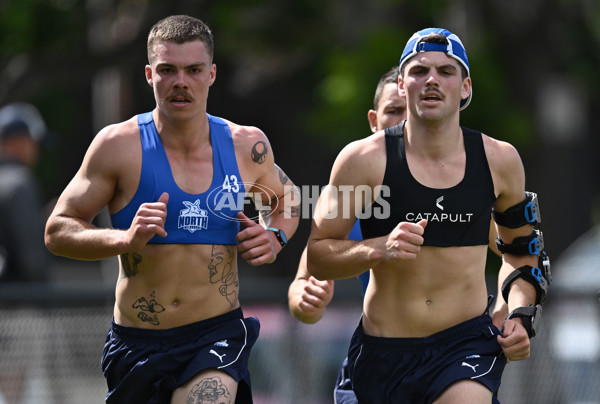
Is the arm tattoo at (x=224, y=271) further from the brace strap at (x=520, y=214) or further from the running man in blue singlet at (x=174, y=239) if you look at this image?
the brace strap at (x=520, y=214)

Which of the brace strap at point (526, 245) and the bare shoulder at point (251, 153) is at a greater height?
the bare shoulder at point (251, 153)

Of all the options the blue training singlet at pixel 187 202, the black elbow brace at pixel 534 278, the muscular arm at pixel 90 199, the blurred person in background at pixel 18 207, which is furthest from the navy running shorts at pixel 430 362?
the blurred person in background at pixel 18 207

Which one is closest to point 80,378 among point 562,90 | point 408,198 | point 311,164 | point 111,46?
point 408,198

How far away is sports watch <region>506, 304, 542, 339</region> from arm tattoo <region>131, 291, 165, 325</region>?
1887mm

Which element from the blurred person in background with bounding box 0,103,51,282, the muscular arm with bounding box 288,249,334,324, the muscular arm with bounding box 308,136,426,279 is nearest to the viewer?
the muscular arm with bounding box 308,136,426,279

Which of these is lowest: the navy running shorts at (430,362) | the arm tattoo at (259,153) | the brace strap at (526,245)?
the navy running shorts at (430,362)

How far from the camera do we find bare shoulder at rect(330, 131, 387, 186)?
5629 mm

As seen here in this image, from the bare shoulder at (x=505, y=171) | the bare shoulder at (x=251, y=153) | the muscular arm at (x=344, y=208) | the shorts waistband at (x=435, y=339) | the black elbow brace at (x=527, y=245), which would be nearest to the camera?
the muscular arm at (x=344, y=208)

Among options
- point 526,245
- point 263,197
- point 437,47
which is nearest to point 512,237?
point 526,245

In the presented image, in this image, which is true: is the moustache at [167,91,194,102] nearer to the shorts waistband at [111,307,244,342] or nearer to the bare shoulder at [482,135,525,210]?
the shorts waistband at [111,307,244,342]

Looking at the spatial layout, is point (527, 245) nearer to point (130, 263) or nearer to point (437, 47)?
point (437, 47)

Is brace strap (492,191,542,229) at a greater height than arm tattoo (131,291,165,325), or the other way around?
brace strap (492,191,542,229)

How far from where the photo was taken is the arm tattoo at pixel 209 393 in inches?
219

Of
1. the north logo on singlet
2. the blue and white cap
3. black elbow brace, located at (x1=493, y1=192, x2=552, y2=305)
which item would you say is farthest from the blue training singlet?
black elbow brace, located at (x1=493, y1=192, x2=552, y2=305)
